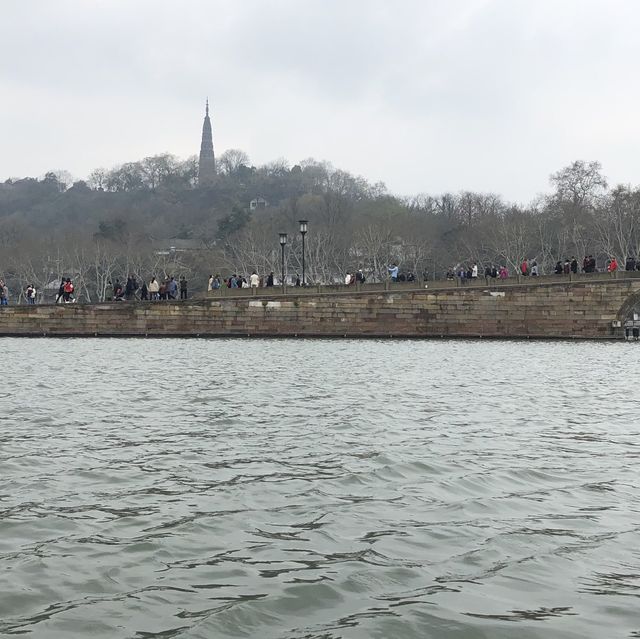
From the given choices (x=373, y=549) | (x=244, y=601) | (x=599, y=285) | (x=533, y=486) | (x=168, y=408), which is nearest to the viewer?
(x=244, y=601)

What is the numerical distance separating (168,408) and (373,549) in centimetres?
772

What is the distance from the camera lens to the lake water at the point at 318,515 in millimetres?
5152

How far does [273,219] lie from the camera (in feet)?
295

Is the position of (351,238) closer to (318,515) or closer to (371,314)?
(371,314)

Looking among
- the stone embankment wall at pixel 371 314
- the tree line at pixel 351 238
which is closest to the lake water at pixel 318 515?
the stone embankment wall at pixel 371 314

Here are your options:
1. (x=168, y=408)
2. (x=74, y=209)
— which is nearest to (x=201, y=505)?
(x=168, y=408)

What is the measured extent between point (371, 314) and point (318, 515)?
103 feet

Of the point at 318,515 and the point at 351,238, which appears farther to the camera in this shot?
the point at 351,238

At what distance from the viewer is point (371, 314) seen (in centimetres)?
3850

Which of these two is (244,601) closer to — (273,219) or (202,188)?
(273,219)

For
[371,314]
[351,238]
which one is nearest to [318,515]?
[371,314]

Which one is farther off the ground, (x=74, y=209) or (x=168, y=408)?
(x=74, y=209)

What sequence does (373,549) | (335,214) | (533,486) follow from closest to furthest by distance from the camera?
(373,549) → (533,486) → (335,214)

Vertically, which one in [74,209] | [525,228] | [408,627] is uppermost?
[74,209]
